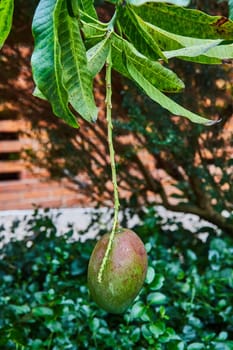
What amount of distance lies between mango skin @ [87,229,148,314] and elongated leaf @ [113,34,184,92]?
0.45 feet

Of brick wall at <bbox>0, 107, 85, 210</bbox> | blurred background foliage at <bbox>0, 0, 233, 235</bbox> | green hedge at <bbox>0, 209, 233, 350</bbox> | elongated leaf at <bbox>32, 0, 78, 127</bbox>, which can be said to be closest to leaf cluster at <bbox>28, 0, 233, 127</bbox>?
elongated leaf at <bbox>32, 0, 78, 127</bbox>

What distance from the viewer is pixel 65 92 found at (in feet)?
1.72

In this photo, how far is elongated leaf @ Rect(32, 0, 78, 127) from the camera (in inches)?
20.2

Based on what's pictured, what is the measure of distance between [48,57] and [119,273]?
0.63 ft

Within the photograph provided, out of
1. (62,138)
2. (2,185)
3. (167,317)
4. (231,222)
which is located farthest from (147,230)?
(2,185)

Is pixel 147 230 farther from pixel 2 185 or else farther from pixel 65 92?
pixel 2 185

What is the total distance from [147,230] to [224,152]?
48cm

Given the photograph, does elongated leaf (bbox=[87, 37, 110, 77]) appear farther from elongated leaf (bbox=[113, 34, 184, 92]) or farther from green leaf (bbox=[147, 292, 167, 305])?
green leaf (bbox=[147, 292, 167, 305])

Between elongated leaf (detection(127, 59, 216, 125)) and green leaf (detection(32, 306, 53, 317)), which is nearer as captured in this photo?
elongated leaf (detection(127, 59, 216, 125))

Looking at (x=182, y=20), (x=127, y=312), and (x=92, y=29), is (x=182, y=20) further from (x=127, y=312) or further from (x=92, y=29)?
(x=127, y=312)

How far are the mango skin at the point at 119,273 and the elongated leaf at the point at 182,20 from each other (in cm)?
19

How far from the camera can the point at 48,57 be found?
1.69 ft

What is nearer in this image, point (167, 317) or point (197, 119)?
point (197, 119)

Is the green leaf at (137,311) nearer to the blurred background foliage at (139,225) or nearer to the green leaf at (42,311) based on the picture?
the blurred background foliage at (139,225)
